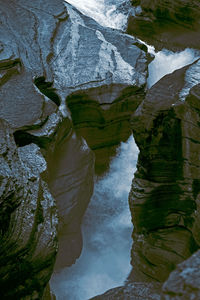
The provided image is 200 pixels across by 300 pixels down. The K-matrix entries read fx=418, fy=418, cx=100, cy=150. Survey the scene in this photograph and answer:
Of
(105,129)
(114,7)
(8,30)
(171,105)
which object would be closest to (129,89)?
(105,129)

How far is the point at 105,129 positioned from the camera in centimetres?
542

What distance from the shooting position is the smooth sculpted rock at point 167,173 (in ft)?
10.3

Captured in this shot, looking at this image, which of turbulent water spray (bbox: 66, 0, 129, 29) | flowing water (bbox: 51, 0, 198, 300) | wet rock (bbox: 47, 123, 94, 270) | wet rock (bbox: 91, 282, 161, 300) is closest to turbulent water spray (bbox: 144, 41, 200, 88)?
flowing water (bbox: 51, 0, 198, 300)

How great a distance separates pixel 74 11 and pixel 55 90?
2.03 metres

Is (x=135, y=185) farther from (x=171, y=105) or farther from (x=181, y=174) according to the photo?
(x=171, y=105)

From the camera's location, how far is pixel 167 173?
A: 340 cm

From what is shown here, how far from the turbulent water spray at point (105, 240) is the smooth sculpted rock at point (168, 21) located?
1.49m

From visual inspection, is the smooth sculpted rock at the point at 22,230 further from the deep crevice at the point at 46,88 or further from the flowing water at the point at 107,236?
the deep crevice at the point at 46,88

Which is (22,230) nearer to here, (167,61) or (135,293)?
(135,293)

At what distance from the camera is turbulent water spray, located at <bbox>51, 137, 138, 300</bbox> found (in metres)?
4.28

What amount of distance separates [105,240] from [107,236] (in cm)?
6

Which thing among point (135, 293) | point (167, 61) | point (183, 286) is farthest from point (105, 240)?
point (183, 286)

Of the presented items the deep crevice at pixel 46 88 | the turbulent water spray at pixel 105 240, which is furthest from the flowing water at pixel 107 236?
the deep crevice at pixel 46 88

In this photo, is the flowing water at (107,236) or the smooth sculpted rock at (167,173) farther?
the flowing water at (107,236)
